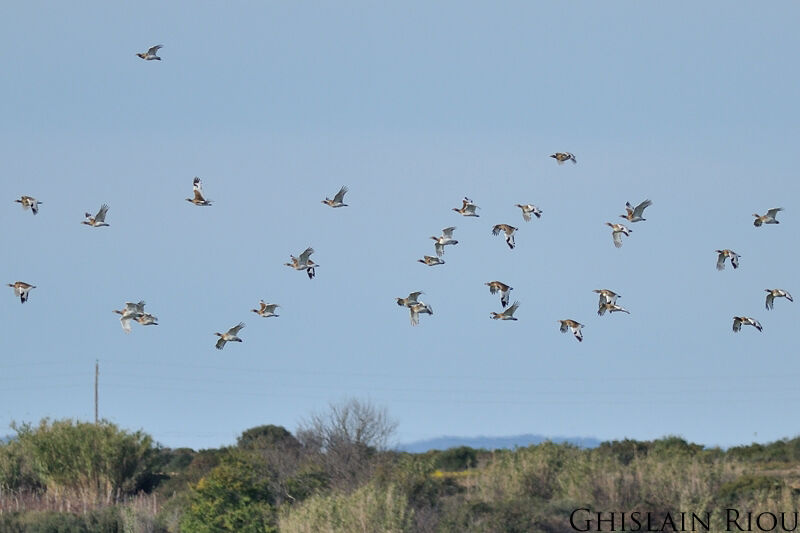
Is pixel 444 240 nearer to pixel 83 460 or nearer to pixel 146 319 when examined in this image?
pixel 146 319

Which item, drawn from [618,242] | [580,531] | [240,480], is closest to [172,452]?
[240,480]

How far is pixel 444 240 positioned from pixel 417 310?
2280mm

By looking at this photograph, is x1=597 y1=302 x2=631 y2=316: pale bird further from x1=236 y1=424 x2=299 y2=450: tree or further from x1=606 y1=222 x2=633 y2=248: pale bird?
x1=236 y1=424 x2=299 y2=450: tree

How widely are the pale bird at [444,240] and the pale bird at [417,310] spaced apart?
177cm

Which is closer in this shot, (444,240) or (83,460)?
(444,240)

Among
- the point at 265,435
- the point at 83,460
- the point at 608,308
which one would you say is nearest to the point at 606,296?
the point at 608,308

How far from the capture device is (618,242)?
41.9 m

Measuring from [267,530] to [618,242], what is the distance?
49.0 feet

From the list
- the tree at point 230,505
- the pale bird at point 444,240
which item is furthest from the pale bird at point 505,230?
the tree at point 230,505

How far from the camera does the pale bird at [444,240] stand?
43500 millimetres

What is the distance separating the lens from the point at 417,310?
44.3 metres

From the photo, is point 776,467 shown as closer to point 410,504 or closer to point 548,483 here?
point 548,483

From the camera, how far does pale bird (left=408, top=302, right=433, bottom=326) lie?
43.7 metres

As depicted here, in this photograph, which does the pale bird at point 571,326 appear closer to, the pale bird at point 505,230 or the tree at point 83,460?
the pale bird at point 505,230
